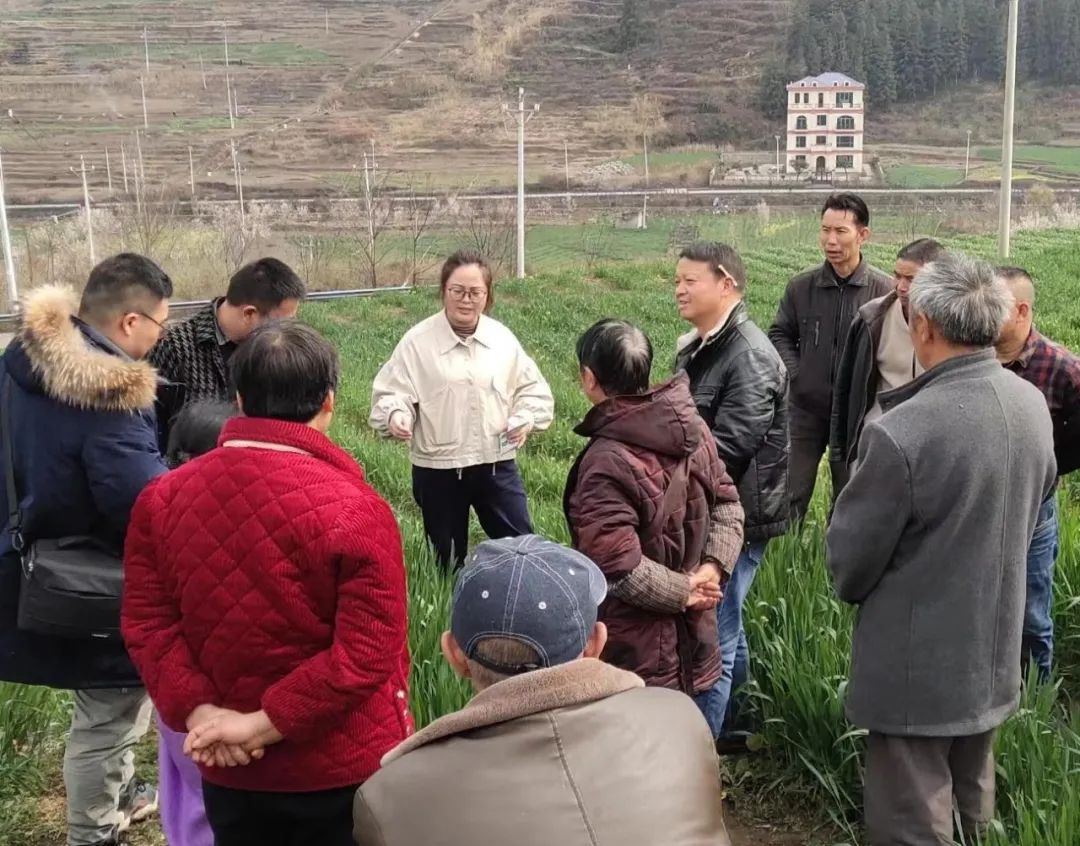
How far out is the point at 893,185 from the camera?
63.8 m

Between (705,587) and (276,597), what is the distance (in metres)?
1.35

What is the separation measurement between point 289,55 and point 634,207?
4787 centimetres

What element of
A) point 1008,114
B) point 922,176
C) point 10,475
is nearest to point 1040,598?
point 10,475

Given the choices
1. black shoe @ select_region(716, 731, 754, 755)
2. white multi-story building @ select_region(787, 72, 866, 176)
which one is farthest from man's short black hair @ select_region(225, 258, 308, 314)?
white multi-story building @ select_region(787, 72, 866, 176)

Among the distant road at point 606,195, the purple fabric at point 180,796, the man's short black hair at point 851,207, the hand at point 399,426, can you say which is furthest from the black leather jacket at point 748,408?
the distant road at point 606,195

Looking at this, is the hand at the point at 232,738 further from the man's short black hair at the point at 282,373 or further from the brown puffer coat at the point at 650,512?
the brown puffer coat at the point at 650,512

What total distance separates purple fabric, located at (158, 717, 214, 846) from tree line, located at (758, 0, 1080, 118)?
87.7 meters

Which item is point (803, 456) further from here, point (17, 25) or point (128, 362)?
point (17, 25)

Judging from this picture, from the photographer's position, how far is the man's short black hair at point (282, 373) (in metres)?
2.26

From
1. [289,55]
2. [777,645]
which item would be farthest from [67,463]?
[289,55]

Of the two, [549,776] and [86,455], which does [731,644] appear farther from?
[549,776]

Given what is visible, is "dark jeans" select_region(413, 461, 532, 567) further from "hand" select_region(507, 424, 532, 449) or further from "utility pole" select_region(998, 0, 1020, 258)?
"utility pole" select_region(998, 0, 1020, 258)

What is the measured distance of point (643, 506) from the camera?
2.97 m

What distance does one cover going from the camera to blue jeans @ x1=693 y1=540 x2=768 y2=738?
3414mm
